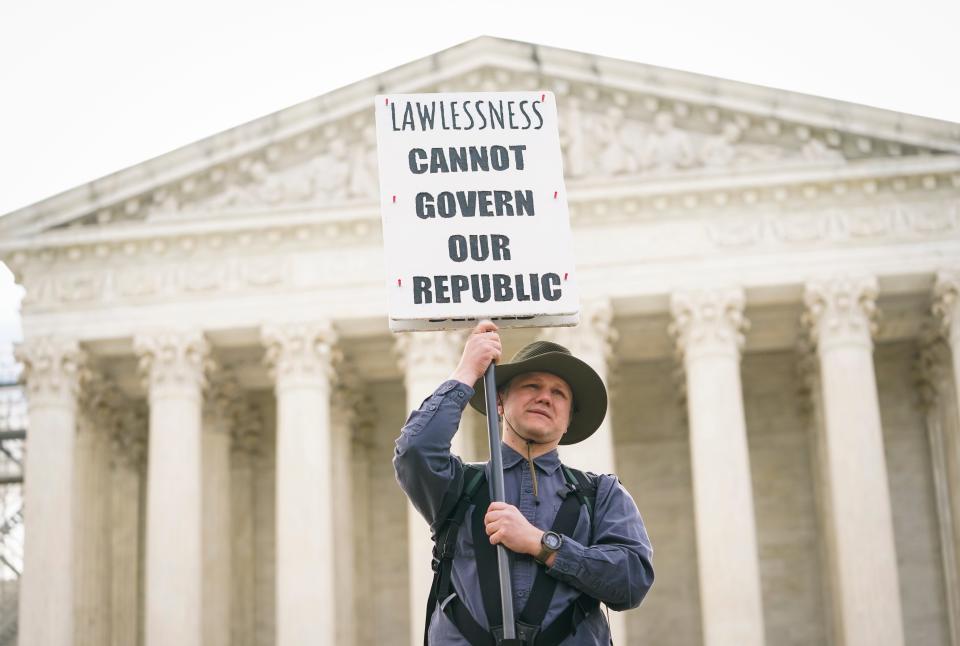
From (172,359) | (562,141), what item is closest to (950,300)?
(562,141)

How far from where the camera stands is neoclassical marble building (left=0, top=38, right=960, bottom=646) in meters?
32.7

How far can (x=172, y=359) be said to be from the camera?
34.2 metres

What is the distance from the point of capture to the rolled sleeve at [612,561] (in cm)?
746

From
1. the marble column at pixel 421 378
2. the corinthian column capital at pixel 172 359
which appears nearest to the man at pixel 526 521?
the marble column at pixel 421 378

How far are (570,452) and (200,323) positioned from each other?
28.3 feet

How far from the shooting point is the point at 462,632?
7.55m

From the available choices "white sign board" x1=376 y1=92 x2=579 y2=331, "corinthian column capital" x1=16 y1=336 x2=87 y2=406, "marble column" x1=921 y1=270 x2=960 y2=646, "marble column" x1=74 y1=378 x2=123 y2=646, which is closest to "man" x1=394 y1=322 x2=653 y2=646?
"white sign board" x1=376 y1=92 x2=579 y2=331

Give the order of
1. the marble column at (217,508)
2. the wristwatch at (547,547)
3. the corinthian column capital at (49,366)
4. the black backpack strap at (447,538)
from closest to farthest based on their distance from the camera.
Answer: the wristwatch at (547,547) < the black backpack strap at (447,538) < the corinthian column capital at (49,366) < the marble column at (217,508)

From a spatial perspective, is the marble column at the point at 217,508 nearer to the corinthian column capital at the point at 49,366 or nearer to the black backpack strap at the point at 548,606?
the corinthian column capital at the point at 49,366

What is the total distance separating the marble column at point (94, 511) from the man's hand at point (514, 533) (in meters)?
29.3

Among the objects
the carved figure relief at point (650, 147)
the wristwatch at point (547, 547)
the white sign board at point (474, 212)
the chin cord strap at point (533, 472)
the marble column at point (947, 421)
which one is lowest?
the wristwatch at point (547, 547)

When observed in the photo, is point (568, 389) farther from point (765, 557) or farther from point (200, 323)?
point (765, 557)

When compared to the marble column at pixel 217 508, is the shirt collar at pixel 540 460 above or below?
below

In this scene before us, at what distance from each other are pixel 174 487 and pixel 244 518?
6.28m
